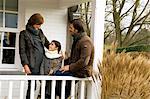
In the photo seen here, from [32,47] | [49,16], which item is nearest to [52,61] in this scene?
[32,47]

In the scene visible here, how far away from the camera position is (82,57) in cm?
523

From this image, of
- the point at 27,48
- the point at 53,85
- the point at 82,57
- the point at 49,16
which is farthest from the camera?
the point at 49,16

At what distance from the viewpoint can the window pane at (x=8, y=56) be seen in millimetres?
8039

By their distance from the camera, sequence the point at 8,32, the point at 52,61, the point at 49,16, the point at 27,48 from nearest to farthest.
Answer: the point at 27,48 < the point at 52,61 < the point at 8,32 < the point at 49,16

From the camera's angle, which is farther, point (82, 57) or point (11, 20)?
point (11, 20)

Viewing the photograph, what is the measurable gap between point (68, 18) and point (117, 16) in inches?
445

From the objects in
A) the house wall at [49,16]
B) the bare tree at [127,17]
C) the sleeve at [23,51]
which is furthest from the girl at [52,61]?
the bare tree at [127,17]

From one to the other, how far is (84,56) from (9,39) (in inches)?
130

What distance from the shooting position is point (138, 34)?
2119cm

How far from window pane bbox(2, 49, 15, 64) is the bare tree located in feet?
39.5

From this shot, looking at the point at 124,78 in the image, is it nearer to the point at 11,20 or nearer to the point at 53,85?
the point at 53,85

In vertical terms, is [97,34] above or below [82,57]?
above

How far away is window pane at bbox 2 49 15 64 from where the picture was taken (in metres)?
8.04

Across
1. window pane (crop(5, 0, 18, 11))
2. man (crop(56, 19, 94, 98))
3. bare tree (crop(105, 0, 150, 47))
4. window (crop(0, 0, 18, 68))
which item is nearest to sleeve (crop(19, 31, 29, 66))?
man (crop(56, 19, 94, 98))
